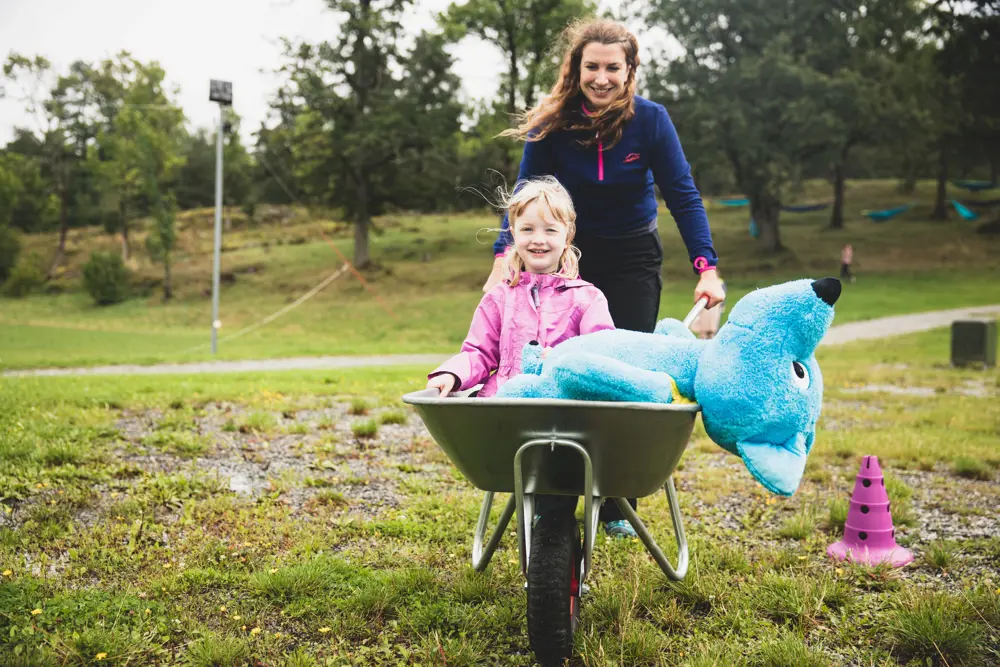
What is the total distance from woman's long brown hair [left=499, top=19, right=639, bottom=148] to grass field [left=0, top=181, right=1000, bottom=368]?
10236 millimetres

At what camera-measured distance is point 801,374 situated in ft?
6.73

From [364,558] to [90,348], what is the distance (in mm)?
13595

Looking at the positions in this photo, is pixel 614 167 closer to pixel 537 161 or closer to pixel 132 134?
pixel 537 161

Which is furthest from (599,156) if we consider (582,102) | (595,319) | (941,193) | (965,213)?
(941,193)

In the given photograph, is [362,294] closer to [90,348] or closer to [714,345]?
[90,348]

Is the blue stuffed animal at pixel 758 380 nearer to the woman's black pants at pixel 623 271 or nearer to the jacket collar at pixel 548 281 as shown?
the jacket collar at pixel 548 281

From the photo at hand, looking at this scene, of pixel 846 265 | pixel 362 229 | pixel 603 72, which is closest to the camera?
pixel 603 72

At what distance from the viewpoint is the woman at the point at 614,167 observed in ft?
9.85

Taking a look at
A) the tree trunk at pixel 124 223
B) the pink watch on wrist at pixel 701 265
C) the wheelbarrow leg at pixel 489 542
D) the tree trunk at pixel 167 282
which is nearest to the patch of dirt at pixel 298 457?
the wheelbarrow leg at pixel 489 542

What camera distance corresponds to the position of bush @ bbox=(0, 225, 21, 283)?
2323 cm

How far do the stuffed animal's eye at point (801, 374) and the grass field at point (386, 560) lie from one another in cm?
79

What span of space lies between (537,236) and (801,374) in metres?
0.96

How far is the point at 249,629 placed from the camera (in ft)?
7.94

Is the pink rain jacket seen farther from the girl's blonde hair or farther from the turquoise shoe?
the turquoise shoe
